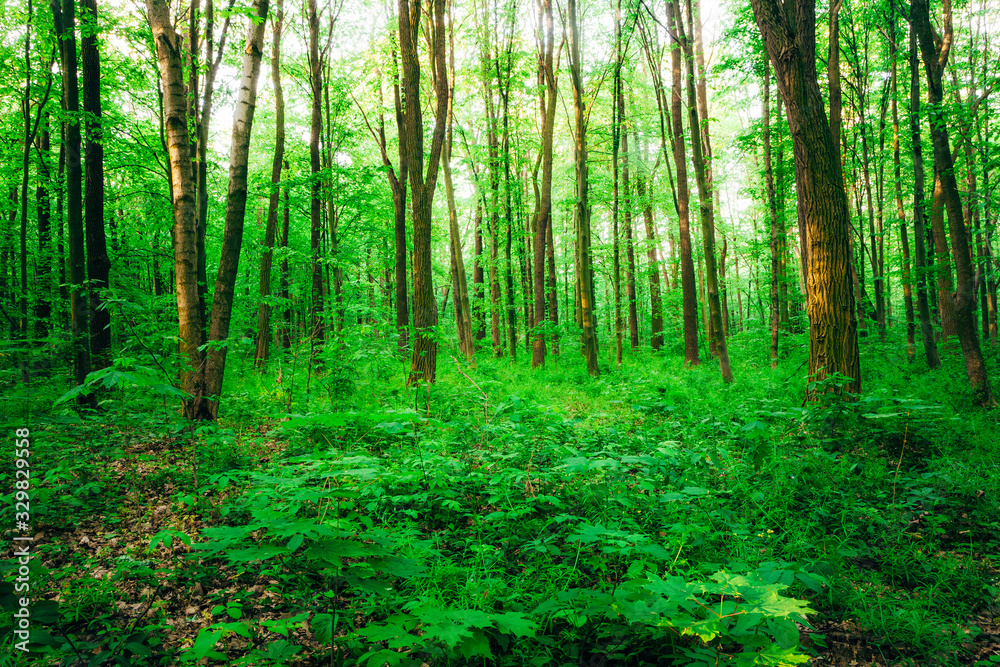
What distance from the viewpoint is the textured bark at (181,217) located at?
5.61 metres

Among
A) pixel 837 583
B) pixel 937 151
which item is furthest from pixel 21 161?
pixel 937 151

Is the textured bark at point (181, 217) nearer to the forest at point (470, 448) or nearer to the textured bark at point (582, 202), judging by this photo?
the forest at point (470, 448)

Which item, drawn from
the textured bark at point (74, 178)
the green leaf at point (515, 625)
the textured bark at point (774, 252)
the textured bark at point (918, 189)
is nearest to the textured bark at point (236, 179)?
the textured bark at point (74, 178)

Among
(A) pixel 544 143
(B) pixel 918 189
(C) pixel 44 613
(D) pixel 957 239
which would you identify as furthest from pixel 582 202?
(C) pixel 44 613

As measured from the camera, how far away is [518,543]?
126 inches

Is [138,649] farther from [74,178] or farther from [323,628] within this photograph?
[74,178]

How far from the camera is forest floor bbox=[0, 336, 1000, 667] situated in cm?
193

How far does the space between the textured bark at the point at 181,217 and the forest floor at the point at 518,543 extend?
29.2 inches

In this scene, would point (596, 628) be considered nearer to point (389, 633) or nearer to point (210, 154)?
point (389, 633)

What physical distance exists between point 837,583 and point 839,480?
5.70 ft

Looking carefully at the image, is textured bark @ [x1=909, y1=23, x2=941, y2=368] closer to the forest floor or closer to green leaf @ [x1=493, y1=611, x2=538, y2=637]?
the forest floor

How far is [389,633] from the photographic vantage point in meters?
1.70

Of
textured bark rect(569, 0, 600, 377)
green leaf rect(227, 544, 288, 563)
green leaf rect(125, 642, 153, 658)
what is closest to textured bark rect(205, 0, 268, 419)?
green leaf rect(125, 642, 153, 658)

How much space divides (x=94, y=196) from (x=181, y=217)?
3056 mm
